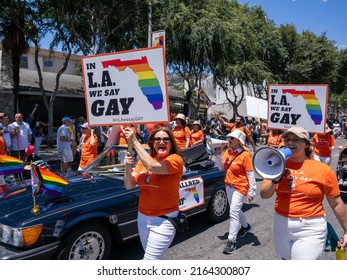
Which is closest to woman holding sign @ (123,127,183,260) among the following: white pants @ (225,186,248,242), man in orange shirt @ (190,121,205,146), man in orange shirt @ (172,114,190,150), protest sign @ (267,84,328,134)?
white pants @ (225,186,248,242)

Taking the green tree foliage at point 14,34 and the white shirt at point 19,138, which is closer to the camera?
the white shirt at point 19,138

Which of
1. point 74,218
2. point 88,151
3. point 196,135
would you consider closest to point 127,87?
point 74,218

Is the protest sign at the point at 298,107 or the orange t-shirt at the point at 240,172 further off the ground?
the protest sign at the point at 298,107

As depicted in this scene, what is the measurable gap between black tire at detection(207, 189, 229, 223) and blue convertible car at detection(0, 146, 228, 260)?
28.0 inches

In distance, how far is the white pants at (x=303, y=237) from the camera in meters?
2.74

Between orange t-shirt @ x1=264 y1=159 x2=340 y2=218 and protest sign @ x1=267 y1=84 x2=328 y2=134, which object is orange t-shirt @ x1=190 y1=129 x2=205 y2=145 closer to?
protest sign @ x1=267 y1=84 x2=328 y2=134

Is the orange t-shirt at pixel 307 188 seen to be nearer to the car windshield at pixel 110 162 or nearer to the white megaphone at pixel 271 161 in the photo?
the white megaphone at pixel 271 161

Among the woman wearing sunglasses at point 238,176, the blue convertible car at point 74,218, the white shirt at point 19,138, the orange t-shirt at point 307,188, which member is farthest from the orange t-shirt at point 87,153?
the orange t-shirt at point 307,188

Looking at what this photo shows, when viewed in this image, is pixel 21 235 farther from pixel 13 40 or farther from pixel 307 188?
pixel 13 40

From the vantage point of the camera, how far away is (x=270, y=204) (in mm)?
6906

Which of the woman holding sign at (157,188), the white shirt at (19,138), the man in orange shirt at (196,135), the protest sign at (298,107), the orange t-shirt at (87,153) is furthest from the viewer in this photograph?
the white shirt at (19,138)

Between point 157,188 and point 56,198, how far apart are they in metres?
1.42

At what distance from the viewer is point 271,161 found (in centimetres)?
285
